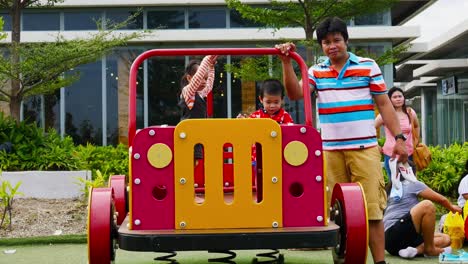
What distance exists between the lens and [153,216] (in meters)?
3.78

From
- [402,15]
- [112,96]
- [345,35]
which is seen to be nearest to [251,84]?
[112,96]

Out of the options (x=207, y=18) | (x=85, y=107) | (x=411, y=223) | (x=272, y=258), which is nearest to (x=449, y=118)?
(x=207, y=18)

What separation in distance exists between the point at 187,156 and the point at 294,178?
0.57 metres

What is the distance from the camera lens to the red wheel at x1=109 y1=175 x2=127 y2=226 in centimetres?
514

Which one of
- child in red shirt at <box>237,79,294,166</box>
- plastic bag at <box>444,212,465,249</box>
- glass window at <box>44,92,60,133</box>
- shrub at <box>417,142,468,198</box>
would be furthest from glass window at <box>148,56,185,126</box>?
child in red shirt at <box>237,79,294,166</box>

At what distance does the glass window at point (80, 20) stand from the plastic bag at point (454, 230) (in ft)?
52.9

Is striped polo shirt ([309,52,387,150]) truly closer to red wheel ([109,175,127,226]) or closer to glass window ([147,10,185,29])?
red wheel ([109,175,127,226])

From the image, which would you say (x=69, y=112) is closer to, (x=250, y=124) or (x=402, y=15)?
(x=402, y=15)

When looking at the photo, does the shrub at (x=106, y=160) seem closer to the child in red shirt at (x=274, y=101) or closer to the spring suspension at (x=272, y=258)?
the spring suspension at (x=272, y=258)

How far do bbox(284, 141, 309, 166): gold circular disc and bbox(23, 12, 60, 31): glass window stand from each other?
1781 cm

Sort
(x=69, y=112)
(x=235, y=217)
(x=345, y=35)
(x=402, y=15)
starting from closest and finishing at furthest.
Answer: (x=235, y=217) < (x=345, y=35) < (x=69, y=112) < (x=402, y=15)

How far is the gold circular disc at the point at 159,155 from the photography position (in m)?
3.77

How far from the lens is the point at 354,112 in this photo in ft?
14.7

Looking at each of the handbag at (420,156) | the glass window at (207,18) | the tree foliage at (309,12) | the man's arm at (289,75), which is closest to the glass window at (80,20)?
the glass window at (207,18)
